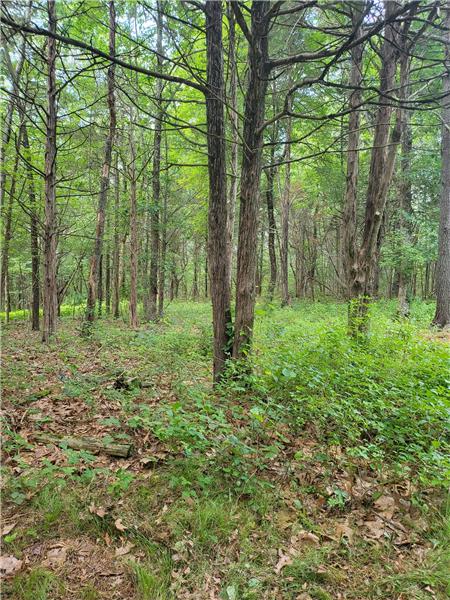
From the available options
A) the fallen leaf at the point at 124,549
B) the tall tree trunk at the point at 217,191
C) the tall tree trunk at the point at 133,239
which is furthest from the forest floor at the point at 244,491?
the tall tree trunk at the point at 133,239

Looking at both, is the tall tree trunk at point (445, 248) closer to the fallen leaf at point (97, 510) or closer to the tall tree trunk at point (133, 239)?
the tall tree trunk at point (133, 239)

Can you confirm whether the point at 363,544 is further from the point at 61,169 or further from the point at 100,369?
the point at 61,169

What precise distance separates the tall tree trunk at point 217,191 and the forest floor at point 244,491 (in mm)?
568

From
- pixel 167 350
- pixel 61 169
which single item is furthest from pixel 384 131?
pixel 61 169

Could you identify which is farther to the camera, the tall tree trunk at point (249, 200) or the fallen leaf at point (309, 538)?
the tall tree trunk at point (249, 200)

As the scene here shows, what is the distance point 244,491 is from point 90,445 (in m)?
1.49

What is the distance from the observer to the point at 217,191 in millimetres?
4047

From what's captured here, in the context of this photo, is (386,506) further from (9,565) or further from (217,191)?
(217,191)

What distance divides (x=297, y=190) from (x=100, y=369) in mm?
13734

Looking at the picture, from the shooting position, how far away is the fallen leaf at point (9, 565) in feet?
5.99

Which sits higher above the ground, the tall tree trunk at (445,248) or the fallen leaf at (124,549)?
the tall tree trunk at (445,248)

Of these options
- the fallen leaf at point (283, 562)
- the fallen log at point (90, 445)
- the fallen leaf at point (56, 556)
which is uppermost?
the fallen log at point (90, 445)

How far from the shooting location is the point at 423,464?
8.76 feet

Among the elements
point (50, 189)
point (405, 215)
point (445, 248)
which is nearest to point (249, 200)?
point (50, 189)
